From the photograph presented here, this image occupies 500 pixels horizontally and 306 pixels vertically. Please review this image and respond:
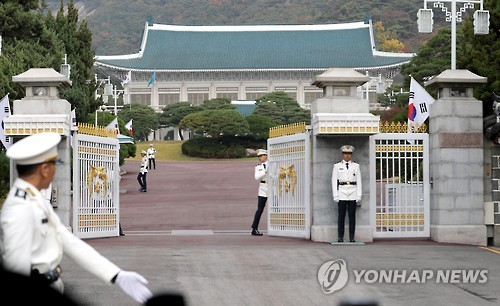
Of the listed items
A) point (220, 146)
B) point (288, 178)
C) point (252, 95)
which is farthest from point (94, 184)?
point (252, 95)

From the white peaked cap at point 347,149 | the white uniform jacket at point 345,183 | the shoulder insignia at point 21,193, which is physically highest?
the white peaked cap at point 347,149

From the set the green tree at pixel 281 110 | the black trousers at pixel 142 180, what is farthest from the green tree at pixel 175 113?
the black trousers at pixel 142 180

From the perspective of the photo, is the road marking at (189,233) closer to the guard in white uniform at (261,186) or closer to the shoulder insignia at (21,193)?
the guard in white uniform at (261,186)

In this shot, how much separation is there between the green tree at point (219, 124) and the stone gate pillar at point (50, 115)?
171 feet

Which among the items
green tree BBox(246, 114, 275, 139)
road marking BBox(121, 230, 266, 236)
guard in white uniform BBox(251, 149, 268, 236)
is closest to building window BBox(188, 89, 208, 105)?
green tree BBox(246, 114, 275, 139)

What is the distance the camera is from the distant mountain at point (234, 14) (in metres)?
137

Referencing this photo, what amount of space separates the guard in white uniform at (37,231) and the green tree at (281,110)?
71600 millimetres

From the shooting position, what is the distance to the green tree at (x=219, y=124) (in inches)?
2714

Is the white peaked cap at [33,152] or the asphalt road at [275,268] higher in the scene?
the white peaked cap at [33,152]

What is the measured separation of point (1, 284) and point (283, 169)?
14.9 meters

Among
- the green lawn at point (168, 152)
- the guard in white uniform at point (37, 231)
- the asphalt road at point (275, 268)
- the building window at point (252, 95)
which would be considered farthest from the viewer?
the building window at point (252, 95)

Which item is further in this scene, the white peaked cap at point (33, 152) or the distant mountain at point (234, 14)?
the distant mountain at point (234, 14)

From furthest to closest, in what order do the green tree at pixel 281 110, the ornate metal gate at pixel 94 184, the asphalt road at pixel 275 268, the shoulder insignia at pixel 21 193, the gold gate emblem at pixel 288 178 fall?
the green tree at pixel 281 110, the gold gate emblem at pixel 288 178, the ornate metal gate at pixel 94 184, the asphalt road at pixel 275 268, the shoulder insignia at pixel 21 193

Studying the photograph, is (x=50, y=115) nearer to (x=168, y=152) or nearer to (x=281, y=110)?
(x=168, y=152)
